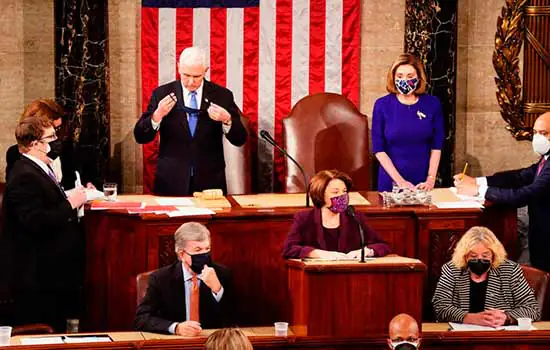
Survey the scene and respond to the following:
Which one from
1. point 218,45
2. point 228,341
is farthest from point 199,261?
point 218,45

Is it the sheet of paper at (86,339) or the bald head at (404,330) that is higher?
the bald head at (404,330)

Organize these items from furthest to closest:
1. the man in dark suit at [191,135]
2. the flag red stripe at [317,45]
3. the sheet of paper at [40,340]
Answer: the flag red stripe at [317,45] → the man in dark suit at [191,135] → the sheet of paper at [40,340]

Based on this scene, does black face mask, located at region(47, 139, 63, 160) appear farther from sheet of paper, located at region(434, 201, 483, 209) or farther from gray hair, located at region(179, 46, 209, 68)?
sheet of paper, located at region(434, 201, 483, 209)

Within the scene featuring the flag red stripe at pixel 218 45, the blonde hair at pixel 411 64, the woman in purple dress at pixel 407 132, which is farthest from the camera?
the flag red stripe at pixel 218 45

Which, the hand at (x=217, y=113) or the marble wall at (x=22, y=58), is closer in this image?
the hand at (x=217, y=113)

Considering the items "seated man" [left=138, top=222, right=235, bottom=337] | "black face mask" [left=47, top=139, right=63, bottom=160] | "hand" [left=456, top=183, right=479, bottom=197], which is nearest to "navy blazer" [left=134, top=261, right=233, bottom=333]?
"seated man" [left=138, top=222, right=235, bottom=337]

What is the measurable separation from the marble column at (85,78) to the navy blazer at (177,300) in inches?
135

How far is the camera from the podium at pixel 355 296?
7668mm

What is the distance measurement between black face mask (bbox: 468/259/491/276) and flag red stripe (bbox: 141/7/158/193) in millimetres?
3959

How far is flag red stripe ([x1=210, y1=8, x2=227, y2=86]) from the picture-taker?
38.2ft

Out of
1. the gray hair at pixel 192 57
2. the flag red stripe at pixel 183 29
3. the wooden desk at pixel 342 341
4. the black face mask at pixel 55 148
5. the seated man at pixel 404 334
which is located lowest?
the wooden desk at pixel 342 341

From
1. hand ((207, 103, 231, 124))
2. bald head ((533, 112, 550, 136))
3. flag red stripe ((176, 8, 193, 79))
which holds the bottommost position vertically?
bald head ((533, 112, 550, 136))

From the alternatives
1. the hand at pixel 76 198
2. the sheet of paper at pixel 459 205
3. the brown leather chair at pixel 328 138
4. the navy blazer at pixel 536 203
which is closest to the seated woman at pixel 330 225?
the sheet of paper at pixel 459 205

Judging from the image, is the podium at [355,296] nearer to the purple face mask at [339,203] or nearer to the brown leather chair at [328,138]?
the purple face mask at [339,203]
